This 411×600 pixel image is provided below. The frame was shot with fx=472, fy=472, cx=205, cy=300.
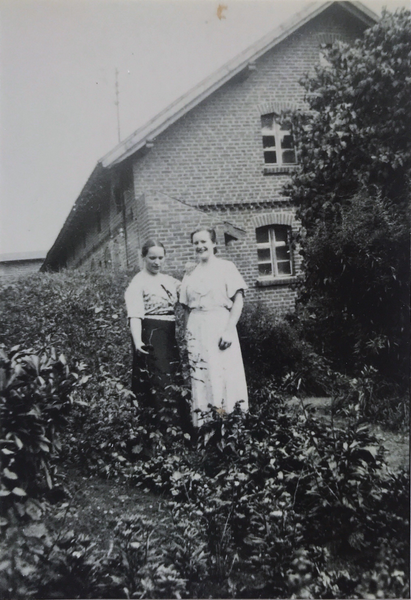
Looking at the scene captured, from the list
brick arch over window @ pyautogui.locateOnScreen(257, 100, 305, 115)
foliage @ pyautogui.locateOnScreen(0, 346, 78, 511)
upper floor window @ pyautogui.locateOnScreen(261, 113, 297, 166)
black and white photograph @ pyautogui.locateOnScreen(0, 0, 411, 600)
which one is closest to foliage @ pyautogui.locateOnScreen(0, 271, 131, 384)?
black and white photograph @ pyautogui.locateOnScreen(0, 0, 411, 600)


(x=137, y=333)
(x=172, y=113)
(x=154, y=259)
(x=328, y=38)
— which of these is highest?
(x=328, y=38)

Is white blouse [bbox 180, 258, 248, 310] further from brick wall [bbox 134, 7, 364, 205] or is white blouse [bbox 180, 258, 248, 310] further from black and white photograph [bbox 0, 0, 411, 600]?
brick wall [bbox 134, 7, 364, 205]

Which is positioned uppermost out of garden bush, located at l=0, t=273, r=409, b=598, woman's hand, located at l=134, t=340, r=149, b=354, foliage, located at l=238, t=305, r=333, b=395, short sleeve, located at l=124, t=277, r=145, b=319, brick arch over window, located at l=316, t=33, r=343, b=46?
brick arch over window, located at l=316, t=33, r=343, b=46

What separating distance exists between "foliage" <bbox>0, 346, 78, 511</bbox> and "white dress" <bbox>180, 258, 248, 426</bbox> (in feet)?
→ 4.12

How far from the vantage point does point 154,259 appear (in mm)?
3945

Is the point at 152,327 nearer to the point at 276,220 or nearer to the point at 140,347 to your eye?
the point at 140,347

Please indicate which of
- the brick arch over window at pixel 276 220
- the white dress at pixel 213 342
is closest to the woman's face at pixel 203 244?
the white dress at pixel 213 342

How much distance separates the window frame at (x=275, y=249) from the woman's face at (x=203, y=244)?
99.3 inches

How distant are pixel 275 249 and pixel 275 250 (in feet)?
0.11

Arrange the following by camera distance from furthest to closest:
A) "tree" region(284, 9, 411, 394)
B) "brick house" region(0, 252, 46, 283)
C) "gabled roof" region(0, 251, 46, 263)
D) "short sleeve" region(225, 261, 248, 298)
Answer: "tree" region(284, 9, 411, 394), "brick house" region(0, 252, 46, 283), "gabled roof" region(0, 251, 46, 263), "short sleeve" region(225, 261, 248, 298)

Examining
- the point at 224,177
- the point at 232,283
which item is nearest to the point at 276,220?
the point at 224,177

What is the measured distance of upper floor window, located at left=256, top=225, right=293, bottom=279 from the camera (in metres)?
6.39

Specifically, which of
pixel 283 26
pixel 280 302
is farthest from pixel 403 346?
pixel 283 26

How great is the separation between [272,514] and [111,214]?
4.49 meters
